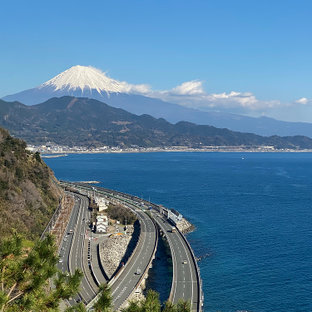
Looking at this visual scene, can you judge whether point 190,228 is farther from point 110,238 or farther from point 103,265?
point 103,265

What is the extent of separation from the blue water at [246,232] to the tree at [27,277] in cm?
2415

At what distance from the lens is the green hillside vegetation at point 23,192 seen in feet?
143

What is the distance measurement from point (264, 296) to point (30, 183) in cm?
3544

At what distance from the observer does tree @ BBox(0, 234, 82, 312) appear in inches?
375

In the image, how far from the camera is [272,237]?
171 feet

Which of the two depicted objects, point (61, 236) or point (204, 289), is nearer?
point (204, 289)

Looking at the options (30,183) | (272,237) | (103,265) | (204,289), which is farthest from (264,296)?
(30,183)

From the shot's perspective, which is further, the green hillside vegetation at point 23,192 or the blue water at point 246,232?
the green hillside vegetation at point 23,192

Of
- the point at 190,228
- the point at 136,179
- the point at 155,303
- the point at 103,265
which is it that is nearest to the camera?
the point at 155,303

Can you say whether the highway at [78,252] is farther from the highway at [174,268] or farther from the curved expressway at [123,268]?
the highway at [174,268]

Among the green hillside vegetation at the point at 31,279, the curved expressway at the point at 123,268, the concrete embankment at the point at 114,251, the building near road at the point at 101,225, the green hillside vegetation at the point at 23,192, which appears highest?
the green hillside vegetation at the point at 31,279

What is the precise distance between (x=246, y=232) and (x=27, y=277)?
48716 mm

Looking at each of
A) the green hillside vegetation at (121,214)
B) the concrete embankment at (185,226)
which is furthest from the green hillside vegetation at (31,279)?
the green hillside vegetation at (121,214)

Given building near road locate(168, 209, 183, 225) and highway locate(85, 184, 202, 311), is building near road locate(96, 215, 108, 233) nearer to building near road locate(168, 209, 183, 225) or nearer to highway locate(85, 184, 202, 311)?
highway locate(85, 184, 202, 311)
